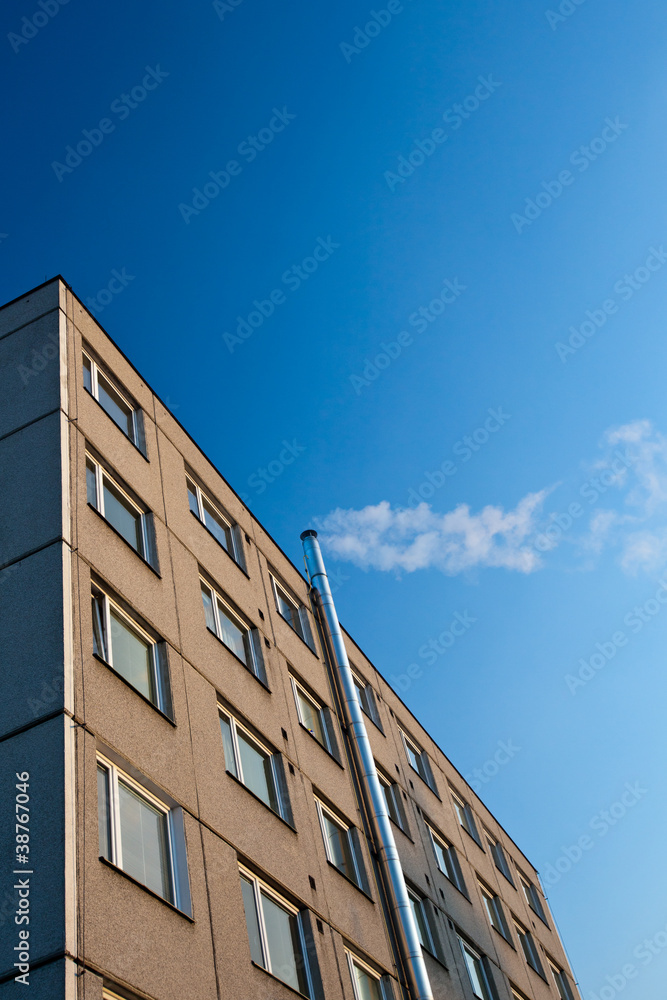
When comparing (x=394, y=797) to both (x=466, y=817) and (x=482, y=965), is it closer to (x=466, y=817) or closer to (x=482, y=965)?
(x=482, y=965)

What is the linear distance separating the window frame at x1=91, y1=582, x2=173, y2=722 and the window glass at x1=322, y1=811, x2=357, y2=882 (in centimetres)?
599

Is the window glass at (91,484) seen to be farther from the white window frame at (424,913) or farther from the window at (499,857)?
the window at (499,857)

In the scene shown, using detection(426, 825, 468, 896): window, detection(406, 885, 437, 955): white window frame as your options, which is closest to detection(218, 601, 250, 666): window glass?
detection(406, 885, 437, 955): white window frame

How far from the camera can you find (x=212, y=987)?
11.4 metres

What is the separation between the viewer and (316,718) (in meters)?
21.4

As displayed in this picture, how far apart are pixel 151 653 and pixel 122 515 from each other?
2.78m

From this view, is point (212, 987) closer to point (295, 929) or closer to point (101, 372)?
point (295, 929)

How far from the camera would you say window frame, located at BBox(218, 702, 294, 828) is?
15.7m

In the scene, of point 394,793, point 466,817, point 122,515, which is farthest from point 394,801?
point 122,515

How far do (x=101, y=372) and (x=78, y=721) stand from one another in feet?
28.6

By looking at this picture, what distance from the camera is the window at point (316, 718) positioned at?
67.7ft

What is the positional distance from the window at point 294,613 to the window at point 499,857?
14399mm

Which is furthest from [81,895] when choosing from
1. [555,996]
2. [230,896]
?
[555,996]

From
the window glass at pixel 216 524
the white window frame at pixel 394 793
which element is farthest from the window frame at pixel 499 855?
the window glass at pixel 216 524
